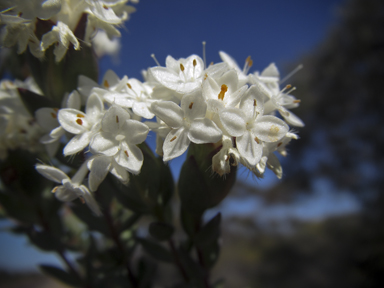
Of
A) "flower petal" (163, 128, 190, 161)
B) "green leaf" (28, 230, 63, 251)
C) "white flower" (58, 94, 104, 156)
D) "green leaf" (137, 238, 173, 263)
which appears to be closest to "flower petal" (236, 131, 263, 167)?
"flower petal" (163, 128, 190, 161)

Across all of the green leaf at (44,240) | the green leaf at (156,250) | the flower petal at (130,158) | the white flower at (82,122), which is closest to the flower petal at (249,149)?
the flower petal at (130,158)

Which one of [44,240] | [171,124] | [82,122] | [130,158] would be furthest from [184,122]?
[44,240]

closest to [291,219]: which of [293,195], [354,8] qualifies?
[293,195]

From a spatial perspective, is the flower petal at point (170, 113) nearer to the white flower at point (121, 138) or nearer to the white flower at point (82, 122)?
the white flower at point (121, 138)

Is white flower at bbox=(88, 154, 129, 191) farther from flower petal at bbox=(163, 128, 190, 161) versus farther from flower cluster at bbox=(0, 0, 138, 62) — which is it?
flower cluster at bbox=(0, 0, 138, 62)

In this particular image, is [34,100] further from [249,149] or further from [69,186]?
[249,149]

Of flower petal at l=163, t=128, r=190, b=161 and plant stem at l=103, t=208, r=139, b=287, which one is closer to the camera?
→ flower petal at l=163, t=128, r=190, b=161
